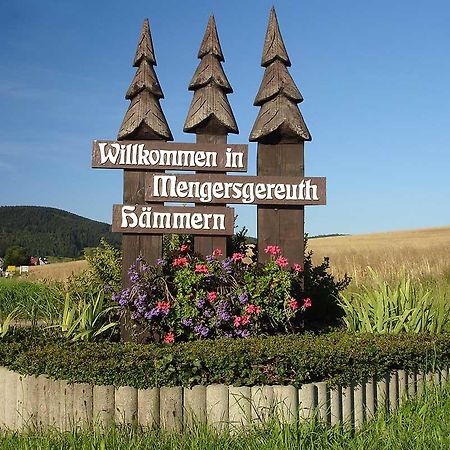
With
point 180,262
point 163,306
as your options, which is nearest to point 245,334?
point 163,306

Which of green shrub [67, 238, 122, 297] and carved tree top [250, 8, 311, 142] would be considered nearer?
carved tree top [250, 8, 311, 142]

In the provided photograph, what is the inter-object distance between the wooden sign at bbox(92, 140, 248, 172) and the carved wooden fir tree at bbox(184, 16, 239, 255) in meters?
0.20

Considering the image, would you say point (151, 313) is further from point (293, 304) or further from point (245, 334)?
point (293, 304)

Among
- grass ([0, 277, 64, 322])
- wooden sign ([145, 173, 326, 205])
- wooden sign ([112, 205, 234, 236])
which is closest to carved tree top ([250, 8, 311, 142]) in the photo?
wooden sign ([145, 173, 326, 205])

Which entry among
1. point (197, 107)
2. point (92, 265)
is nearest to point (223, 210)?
point (197, 107)

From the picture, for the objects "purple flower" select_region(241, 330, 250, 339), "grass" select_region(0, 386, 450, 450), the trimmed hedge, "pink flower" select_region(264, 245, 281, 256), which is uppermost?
"pink flower" select_region(264, 245, 281, 256)

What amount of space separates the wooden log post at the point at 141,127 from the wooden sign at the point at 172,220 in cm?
10

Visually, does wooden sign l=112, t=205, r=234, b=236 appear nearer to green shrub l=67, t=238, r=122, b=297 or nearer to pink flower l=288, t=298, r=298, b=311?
pink flower l=288, t=298, r=298, b=311

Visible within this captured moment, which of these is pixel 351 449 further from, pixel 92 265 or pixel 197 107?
pixel 92 265

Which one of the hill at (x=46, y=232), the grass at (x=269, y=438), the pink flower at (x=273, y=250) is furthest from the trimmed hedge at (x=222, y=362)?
the hill at (x=46, y=232)

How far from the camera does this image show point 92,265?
28.6 ft

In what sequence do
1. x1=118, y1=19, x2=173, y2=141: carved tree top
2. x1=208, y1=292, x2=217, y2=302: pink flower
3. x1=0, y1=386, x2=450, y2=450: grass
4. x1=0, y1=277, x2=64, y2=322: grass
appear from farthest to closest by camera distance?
x1=0, y1=277, x2=64, y2=322: grass < x1=118, y1=19, x2=173, y2=141: carved tree top < x1=208, y1=292, x2=217, y2=302: pink flower < x1=0, y1=386, x2=450, y2=450: grass

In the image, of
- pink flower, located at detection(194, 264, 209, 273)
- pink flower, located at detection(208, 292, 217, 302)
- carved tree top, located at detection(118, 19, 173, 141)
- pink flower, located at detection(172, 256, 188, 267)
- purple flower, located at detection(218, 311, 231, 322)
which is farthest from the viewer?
carved tree top, located at detection(118, 19, 173, 141)

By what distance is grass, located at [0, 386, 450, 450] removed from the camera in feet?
14.1
